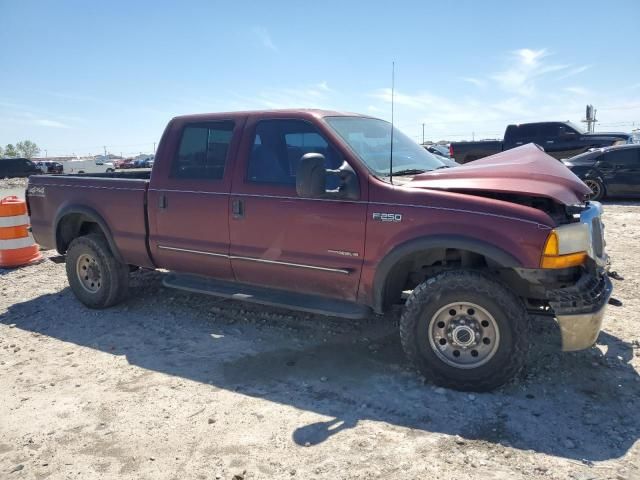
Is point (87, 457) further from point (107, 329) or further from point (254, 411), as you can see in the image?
point (107, 329)

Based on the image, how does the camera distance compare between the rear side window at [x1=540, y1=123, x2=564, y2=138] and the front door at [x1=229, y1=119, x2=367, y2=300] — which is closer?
the front door at [x1=229, y1=119, x2=367, y2=300]

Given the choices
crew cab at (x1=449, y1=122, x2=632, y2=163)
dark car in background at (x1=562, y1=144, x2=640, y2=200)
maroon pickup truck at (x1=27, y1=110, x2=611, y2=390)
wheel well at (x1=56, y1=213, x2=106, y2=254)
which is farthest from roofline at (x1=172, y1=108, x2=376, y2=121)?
crew cab at (x1=449, y1=122, x2=632, y2=163)

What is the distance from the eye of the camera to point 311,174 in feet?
11.7

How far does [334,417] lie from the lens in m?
3.25

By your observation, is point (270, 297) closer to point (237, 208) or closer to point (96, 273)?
point (237, 208)

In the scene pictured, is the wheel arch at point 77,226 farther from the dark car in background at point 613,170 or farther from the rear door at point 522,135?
the rear door at point 522,135

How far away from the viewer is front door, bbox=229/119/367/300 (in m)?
3.84

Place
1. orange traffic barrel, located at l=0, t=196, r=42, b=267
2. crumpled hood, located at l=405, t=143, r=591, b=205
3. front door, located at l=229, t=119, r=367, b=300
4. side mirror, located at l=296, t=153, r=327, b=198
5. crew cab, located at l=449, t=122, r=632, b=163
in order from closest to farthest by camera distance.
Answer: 1. crumpled hood, located at l=405, t=143, r=591, b=205
2. side mirror, located at l=296, t=153, r=327, b=198
3. front door, located at l=229, t=119, r=367, b=300
4. orange traffic barrel, located at l=0, t=196, r=42, b=267
5. crew cab, located at l=449, t=122, r=632, b=163

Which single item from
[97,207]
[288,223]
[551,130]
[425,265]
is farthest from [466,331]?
[551,130]

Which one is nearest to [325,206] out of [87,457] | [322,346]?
[322,346]

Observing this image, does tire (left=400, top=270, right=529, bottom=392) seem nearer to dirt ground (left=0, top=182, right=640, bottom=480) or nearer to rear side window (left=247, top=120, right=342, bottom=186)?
dirt ground (left=0, top=182, right=640, bottom=480)

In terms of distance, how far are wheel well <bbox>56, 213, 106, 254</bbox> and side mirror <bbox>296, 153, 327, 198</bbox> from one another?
3.07 metres

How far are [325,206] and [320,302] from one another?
2.60 feet

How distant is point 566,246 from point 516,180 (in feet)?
1.92
